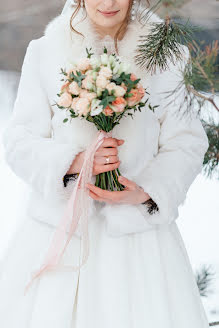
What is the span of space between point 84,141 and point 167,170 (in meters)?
0.25

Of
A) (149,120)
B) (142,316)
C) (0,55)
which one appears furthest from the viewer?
(0,55)

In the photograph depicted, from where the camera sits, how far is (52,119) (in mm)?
1475

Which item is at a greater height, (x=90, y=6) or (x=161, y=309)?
(x=90, y=6)

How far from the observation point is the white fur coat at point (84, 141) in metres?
1.34

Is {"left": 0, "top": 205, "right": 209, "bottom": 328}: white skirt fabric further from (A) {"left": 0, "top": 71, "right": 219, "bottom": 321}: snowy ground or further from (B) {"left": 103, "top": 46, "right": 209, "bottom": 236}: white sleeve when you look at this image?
(A) {"left": 0, "top": 71, "right": 219, "bottom": 321}: snowy ground

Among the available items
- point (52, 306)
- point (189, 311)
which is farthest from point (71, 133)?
point (189, 311)

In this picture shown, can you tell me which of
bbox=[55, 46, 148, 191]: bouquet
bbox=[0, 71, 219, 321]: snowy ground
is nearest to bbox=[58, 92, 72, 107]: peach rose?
bbox=[55, 46, 148, 191]: bouquet

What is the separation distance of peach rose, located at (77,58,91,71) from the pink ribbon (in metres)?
0.17

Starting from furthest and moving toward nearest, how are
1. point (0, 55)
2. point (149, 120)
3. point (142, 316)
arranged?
point (0, 55) → point (149, 120) → point (142, 316)

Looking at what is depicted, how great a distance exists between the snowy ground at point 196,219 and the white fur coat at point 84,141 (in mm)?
1468

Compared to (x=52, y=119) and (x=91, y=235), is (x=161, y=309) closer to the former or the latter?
(x=91, y=235)

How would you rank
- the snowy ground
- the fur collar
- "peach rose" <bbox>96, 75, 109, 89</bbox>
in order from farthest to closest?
1. the snowy ground
2. the fur collar
3. "peach rose" <bbox>96, 75, 109, 89</bbox>

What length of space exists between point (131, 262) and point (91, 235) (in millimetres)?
137

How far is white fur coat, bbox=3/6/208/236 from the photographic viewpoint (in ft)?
4.40
